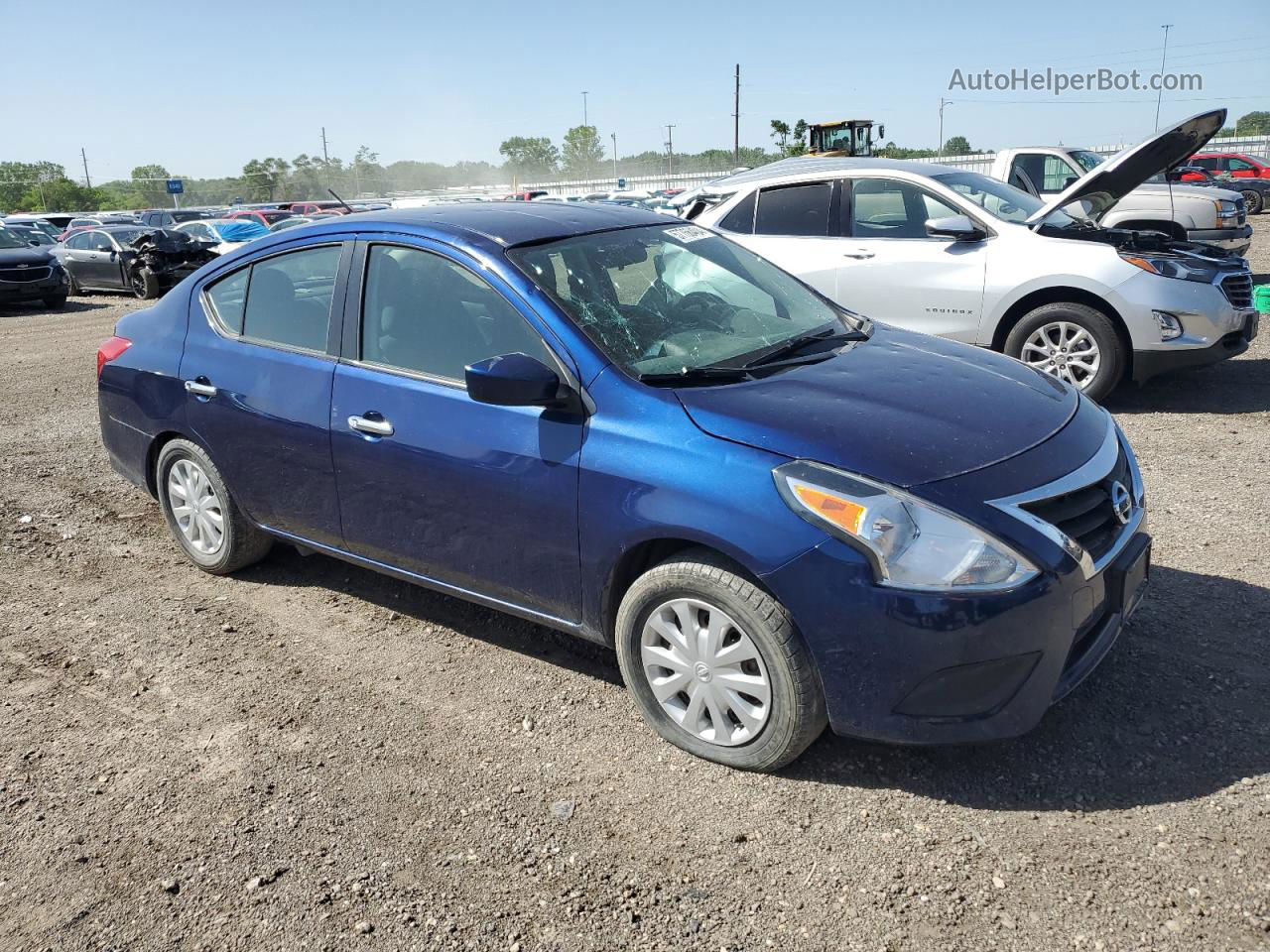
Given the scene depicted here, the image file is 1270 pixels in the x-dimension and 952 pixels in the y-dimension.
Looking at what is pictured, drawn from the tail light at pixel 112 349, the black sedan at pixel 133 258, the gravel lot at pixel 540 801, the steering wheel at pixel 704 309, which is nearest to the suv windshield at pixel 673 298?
the steering wheel at pixel 704 309

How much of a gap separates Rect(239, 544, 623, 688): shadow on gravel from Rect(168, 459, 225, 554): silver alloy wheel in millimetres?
263

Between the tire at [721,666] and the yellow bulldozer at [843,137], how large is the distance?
1456 inches

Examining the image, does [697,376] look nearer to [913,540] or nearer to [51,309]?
[913,540]

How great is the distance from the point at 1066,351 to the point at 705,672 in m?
5.26

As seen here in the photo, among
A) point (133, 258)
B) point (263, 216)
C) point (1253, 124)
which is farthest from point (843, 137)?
point (1253, 124)

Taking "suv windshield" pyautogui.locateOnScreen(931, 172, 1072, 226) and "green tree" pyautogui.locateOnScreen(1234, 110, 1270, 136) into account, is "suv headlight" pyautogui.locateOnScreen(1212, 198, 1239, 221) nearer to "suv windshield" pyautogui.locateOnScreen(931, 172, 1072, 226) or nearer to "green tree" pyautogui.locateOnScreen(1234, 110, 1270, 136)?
"suv windshield" pyautogui.locateOnScreen(931, 172, 1072, 226)

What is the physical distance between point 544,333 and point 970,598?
1621 mm

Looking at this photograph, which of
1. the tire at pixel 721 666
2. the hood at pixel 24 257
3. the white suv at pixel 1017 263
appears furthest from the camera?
the hood at pixel 24 257

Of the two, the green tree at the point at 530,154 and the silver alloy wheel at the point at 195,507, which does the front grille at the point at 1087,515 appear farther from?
the green tree at the point at 530,154

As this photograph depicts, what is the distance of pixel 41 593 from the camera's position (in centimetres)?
486

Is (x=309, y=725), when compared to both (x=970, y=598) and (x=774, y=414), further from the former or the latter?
(x=970, y=598)

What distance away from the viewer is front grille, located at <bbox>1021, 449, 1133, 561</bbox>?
9.53 feet

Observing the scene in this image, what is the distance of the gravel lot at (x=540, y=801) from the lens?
2559 millimetres

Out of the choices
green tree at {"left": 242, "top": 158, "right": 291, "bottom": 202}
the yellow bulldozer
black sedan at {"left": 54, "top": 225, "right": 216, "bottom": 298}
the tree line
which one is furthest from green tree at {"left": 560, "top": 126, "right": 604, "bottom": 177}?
black sedan at {"left": 54, "top": 225, "right": 216, "bottom": 298}
